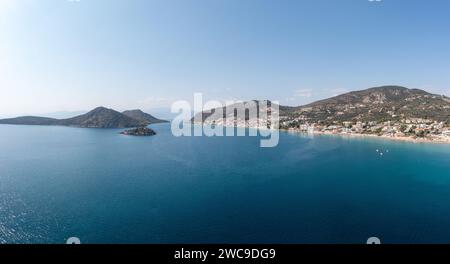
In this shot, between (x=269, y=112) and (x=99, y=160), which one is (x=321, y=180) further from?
(x=269, y=112)

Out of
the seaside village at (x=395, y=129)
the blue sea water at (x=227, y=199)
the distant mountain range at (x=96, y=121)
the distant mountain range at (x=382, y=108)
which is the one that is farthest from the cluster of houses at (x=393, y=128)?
the distant mountain range at (x=96, y=121)

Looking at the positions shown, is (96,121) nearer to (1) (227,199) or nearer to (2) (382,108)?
(1) (227,199)

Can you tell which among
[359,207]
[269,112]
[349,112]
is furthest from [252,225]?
[269,112]

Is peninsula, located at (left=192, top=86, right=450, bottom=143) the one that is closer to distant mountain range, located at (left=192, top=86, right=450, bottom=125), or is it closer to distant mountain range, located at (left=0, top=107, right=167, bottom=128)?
distant mountain range, located at (left=192, top=86, right=450, bottom=125)

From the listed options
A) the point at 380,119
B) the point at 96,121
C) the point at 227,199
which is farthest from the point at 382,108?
the point at 96,121

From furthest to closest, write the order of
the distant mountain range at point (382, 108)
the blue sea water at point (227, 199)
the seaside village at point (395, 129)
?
1. the distant mountain range at point (382, 108)
2. the seaside village at point (395, 129)
3. the blue sea water at point (227, 199)

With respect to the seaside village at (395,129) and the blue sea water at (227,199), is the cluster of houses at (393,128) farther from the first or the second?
the blue sea water at (227,199)
